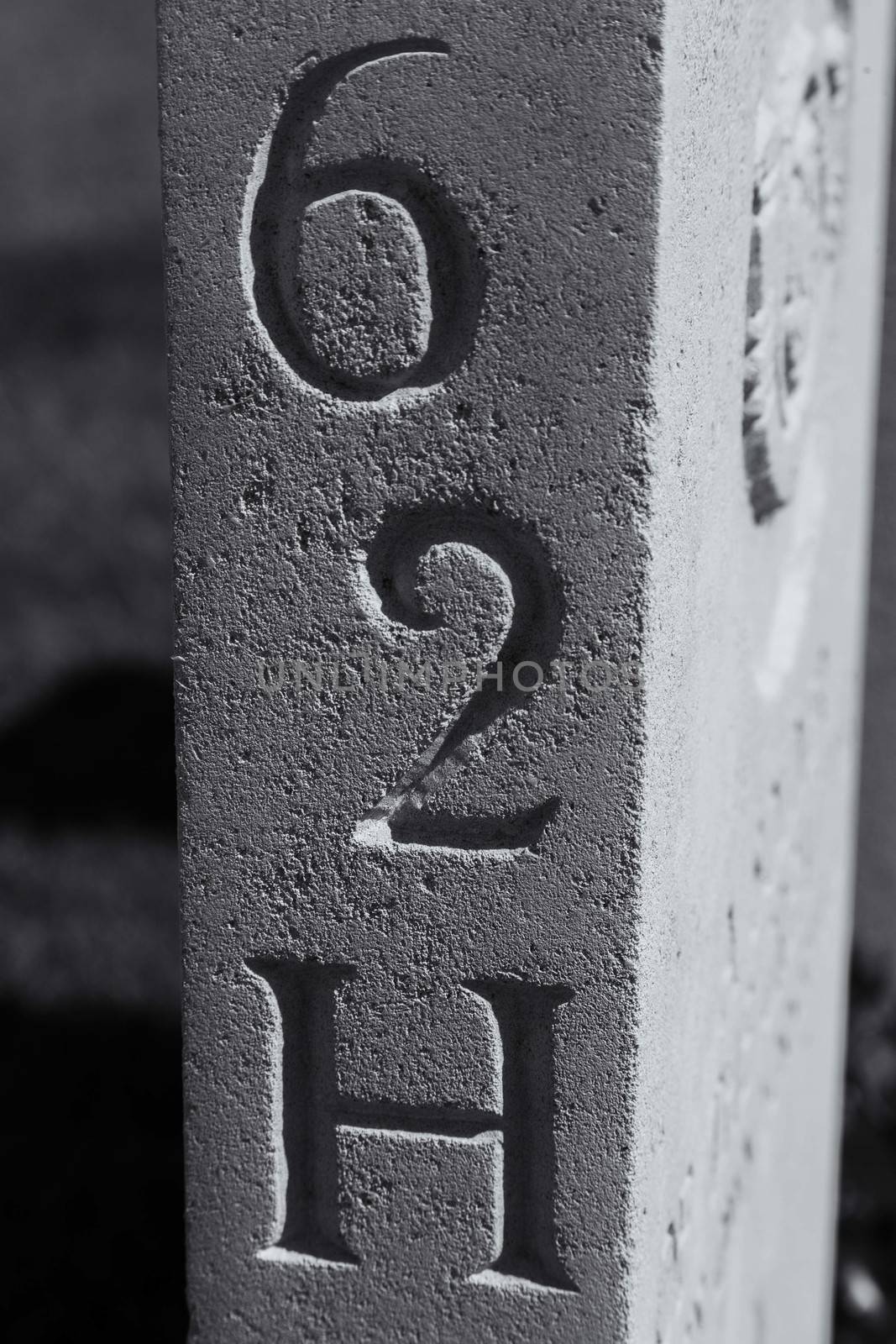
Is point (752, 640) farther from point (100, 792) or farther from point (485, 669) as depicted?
point (100, 792)

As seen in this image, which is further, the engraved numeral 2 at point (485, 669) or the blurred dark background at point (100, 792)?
the blurred dark background at point (100, 792)

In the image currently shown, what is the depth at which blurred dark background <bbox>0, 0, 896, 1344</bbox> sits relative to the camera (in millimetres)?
2203

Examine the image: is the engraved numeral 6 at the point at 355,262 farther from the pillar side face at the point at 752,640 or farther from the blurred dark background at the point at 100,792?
the blurred dark background at the point at 100,792

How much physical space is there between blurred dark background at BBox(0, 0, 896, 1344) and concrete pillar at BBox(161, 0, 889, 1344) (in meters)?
1.24

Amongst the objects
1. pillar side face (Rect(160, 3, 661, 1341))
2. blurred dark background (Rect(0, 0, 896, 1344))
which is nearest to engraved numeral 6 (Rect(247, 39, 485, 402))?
pillar side face (Rect(160, 3, 661, 1341))

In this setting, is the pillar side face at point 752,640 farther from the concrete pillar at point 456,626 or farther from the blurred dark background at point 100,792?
the blurred dark background at point 100,792

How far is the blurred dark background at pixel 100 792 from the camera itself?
2203mm

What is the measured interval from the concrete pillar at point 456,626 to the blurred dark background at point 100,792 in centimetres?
124

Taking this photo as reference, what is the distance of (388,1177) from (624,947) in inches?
9.0

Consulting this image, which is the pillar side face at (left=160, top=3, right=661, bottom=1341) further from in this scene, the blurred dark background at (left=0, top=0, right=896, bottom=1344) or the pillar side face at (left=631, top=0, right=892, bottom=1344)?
the blurred dark background at (left=0, top=0, right=896, bottom=1344)

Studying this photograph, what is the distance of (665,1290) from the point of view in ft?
3.53

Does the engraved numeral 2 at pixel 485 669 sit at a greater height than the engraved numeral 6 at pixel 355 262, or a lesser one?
lesser

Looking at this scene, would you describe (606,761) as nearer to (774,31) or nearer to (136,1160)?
(774,31)

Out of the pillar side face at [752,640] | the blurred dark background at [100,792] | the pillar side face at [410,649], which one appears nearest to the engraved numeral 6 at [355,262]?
the pillar side face at [410,649]
